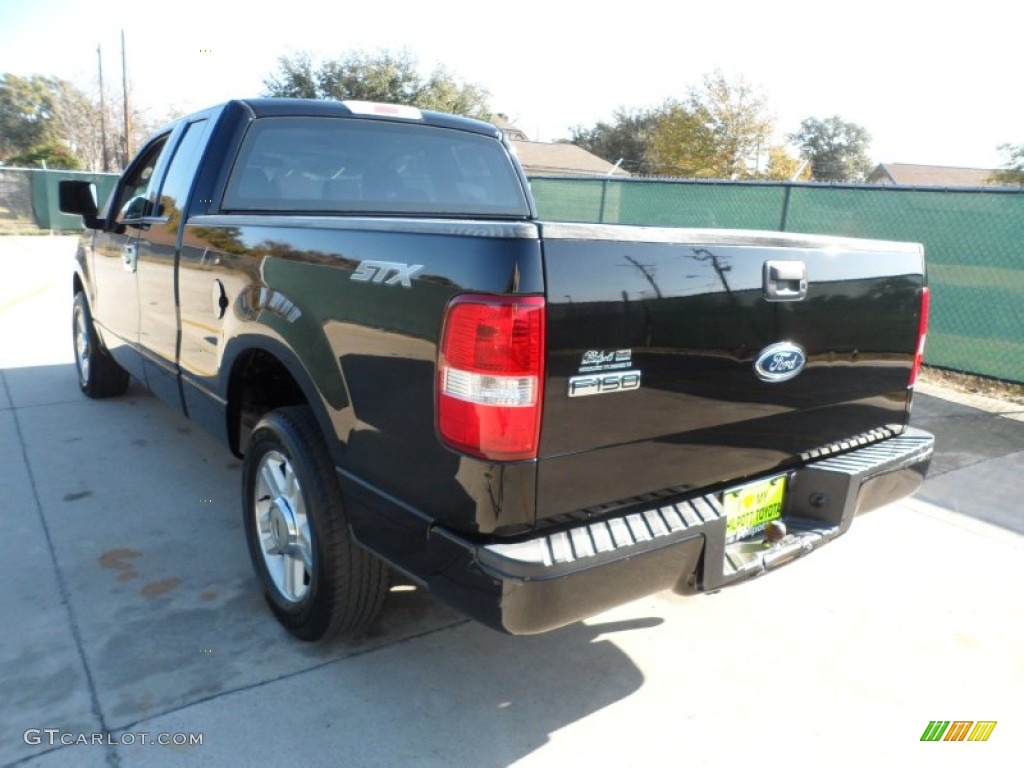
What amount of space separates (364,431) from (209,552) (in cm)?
168

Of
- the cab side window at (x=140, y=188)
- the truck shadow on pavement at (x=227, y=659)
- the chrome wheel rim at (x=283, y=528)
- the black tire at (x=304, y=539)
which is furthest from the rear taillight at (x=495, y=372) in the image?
the cab side window at (x=140, y=188)

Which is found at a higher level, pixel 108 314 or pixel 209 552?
pixel 108 314

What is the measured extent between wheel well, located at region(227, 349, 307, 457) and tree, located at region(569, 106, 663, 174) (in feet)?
194

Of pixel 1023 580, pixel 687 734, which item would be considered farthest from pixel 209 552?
pixel 1023 580

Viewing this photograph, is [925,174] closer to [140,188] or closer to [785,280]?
[140,188]

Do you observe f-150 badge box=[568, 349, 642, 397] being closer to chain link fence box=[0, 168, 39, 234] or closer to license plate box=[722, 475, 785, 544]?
license plate box=[722, 475, 785, 544]

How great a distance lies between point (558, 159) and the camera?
4528 cm

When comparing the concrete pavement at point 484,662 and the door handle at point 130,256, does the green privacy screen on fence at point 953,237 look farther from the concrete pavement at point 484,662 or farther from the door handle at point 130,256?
the door handle at point 130,256

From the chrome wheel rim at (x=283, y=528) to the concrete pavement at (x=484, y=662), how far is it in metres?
0.22

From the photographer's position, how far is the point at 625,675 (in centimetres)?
277

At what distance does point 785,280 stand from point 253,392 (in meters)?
2.11

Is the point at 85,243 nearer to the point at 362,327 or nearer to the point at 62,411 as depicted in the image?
the point at 62,411

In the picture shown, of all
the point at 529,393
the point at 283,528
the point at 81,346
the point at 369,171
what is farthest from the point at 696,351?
the point at 81,346

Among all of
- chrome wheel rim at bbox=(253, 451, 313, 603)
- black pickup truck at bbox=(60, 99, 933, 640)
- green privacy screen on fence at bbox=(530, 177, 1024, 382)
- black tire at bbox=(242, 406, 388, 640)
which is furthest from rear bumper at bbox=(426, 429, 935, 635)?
green privacy screen on fence at bbox=(530, 177, 1024, 382)
